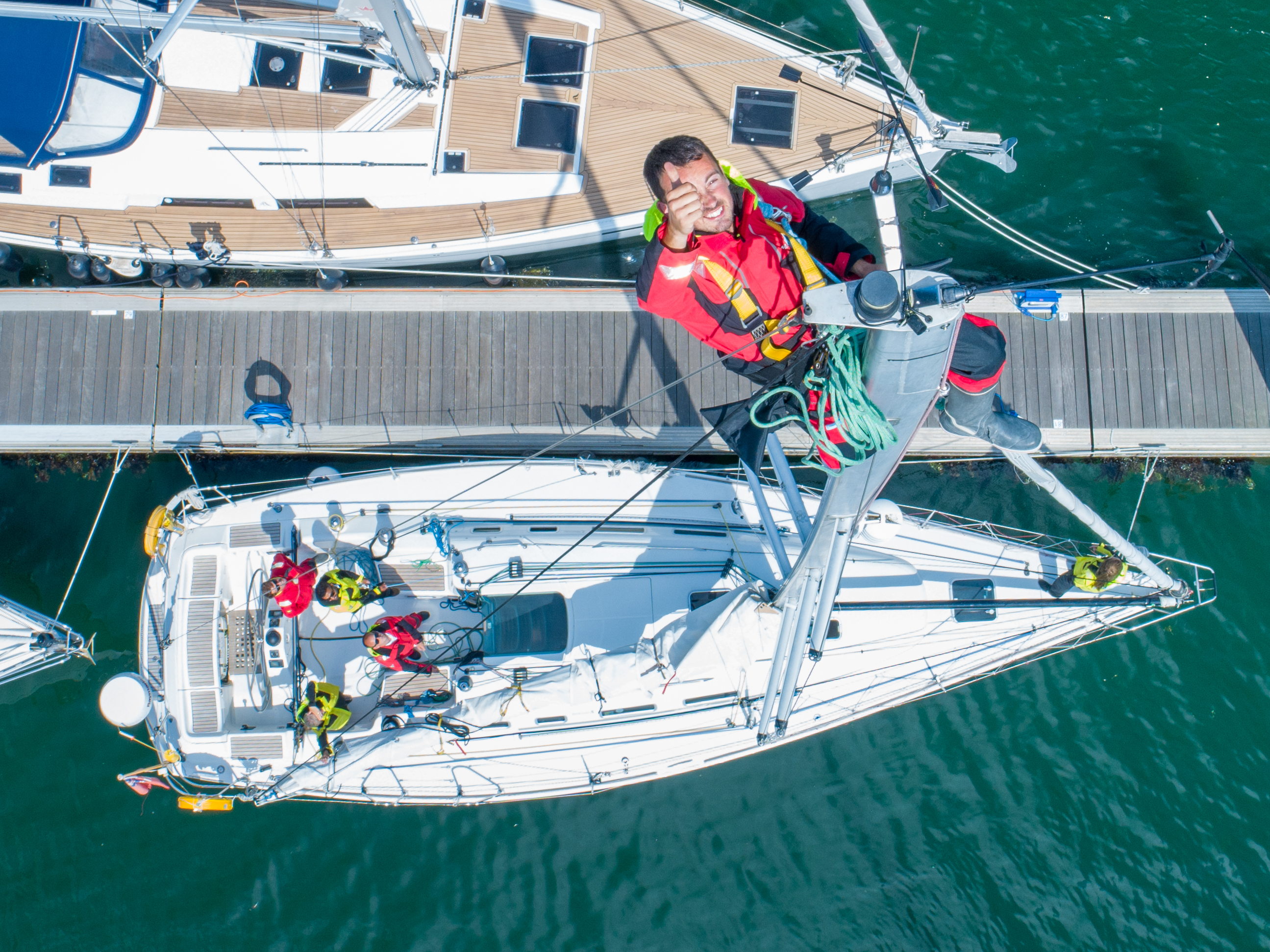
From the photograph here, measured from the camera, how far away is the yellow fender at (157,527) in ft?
30.5

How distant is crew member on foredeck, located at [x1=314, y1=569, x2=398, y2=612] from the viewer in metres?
8.95

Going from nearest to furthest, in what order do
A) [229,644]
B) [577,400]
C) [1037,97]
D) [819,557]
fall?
[819,557], [229,644], [577,400], [1037,97]

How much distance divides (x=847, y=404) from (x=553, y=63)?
7977 millimetres

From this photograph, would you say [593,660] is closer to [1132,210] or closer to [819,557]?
[819,557]

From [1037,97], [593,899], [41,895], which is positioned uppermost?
[1037,97]

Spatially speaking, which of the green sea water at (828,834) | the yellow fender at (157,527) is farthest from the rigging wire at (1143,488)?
the yellow fender at (157,527)

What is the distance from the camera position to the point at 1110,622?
32.0 feet

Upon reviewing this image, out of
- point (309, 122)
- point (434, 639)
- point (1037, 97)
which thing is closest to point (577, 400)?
point (434, 639)

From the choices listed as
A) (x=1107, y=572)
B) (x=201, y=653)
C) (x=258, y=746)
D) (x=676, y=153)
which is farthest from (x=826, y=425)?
(x=201, y=653)

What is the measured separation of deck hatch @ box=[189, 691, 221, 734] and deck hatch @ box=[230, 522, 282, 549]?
174cm

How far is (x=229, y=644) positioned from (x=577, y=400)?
17.9 ft

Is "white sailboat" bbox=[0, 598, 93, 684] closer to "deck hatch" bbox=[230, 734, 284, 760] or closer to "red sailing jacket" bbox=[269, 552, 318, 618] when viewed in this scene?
"deck hatch" bbox=[230, 734, 284, 760]

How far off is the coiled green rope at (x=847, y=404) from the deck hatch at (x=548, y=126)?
6562 mm

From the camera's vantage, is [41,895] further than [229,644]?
Yes
